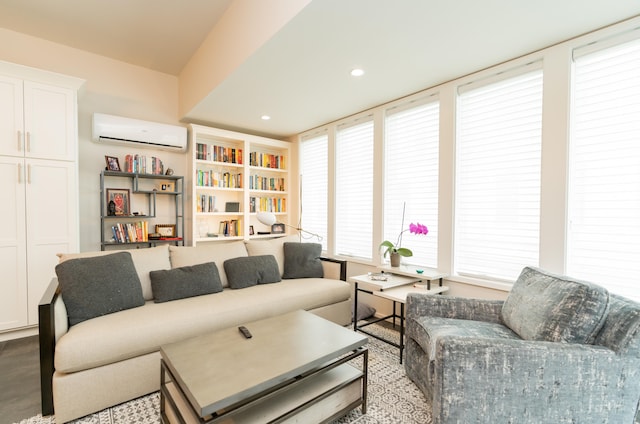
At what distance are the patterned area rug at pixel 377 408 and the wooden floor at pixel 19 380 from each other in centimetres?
13

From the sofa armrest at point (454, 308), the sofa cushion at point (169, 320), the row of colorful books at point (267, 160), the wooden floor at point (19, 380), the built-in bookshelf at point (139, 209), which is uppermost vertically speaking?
the row of colorful books at point (267, 160)

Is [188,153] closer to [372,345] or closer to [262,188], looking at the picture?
[262,188]

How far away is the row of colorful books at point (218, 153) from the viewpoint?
13.1ft

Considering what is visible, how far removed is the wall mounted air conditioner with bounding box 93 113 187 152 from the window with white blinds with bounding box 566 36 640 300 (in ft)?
13.5

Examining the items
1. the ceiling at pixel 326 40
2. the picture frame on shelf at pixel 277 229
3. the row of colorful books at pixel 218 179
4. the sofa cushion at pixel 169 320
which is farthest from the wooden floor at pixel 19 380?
the picture frame on shelf at pixel 277 229

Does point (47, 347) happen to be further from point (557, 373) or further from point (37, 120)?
point (557, 373)

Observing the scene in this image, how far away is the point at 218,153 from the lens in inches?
164

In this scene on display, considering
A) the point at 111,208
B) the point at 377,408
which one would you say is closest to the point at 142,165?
the point at 111,208

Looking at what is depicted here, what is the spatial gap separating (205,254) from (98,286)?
0.91 metres

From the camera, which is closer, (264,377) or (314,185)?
(264,377)

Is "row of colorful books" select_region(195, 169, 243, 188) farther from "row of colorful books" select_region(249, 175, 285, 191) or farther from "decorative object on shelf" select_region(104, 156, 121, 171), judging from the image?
"decorative object on shelf" select_region(104, 156, 121, 171)

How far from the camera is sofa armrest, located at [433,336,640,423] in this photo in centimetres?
129

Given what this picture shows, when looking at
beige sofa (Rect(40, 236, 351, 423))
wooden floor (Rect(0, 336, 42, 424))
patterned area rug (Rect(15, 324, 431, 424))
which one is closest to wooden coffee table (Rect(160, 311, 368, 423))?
patterned area rug (Rect(15, 324, 431, 424))

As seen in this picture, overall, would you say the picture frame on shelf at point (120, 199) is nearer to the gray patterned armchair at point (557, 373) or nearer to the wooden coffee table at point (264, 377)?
the wooden coffee table at point (264, 377)
